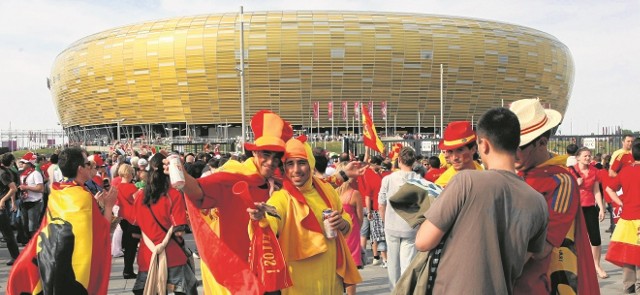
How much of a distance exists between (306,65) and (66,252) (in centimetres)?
6796

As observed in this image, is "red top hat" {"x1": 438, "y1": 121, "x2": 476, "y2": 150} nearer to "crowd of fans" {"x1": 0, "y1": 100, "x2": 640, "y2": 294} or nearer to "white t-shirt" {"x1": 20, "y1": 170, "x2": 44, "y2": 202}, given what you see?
"crowd of fans" {"x1": 0, "y1": 100, "x2": 640, "y2": 294}

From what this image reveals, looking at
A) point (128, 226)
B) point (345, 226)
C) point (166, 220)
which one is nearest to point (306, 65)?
point (128, 226)

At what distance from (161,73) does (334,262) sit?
73.1m

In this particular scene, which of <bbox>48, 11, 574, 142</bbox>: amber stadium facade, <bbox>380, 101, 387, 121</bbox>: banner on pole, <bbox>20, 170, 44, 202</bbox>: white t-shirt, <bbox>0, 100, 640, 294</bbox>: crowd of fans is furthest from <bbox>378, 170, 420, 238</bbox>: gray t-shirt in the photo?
<bbox>48, 11, 574, 142</bbox>: amber stadium facade

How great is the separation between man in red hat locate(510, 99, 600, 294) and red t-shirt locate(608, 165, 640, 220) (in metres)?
4.04

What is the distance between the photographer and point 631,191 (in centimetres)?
721

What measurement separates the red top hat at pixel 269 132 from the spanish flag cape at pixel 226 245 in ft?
0.71

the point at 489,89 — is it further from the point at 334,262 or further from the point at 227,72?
the point at 334,262

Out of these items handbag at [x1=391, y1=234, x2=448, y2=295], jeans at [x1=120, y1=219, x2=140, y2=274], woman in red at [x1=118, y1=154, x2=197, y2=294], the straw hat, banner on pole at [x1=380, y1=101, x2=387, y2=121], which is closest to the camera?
handbag at [x1=391, y1=234, x2=448, y2=295]

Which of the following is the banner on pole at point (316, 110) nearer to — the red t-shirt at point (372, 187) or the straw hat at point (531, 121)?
the red t-shirt at point (372, 187)

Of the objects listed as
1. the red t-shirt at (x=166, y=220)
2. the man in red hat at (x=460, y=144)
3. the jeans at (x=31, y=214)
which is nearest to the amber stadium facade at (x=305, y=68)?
the jeans at (x=31, y=214)

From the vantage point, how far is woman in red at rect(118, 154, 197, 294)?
625 cm

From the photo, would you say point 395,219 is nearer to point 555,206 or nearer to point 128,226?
point 555,206

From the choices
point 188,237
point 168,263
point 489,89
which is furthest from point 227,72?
point 168,263
